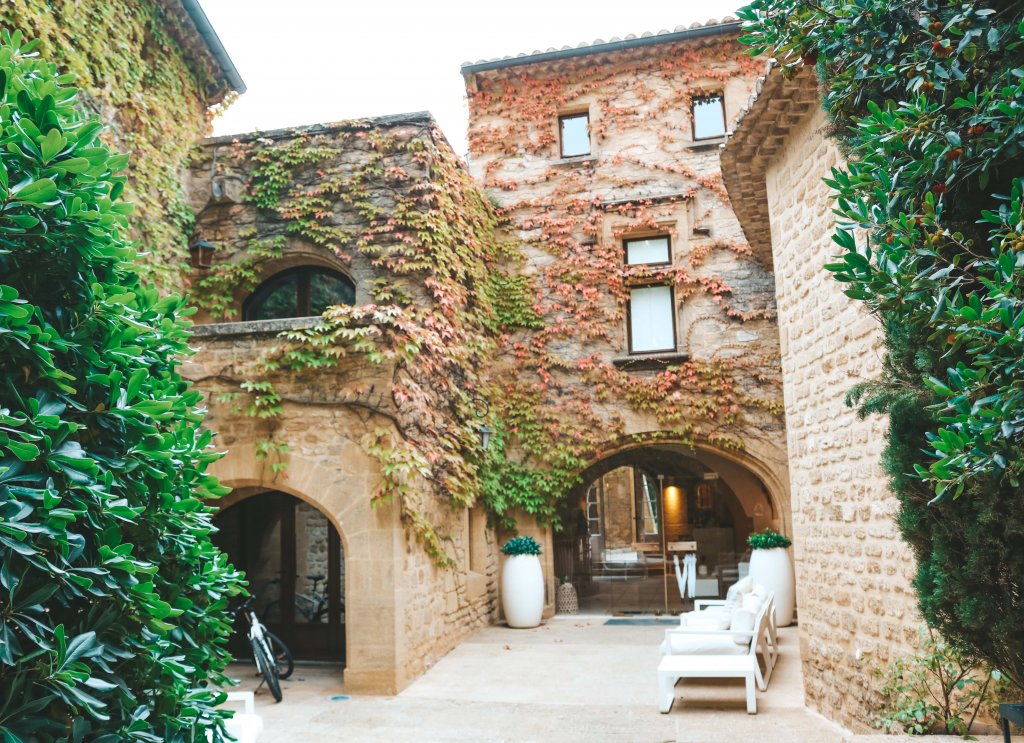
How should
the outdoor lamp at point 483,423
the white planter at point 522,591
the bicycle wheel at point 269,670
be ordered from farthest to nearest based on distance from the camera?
the white planter at point 522,591
the outdoor lamp at point 483,423
the bicycle wheel at point 269,670

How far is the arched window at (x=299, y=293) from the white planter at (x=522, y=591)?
403 cm

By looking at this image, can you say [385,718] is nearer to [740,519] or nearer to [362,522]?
[362,522]

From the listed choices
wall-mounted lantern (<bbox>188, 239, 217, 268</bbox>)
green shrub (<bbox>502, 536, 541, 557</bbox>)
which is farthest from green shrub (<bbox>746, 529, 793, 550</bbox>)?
wall-mounted lantern (<bbox>188, 239, 217, 268</bbox>)

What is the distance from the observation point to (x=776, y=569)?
1052 cm

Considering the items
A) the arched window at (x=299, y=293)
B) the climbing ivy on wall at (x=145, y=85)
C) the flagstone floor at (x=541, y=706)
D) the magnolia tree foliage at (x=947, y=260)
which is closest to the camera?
the magnolia tree foliage at (x=947, y=260)

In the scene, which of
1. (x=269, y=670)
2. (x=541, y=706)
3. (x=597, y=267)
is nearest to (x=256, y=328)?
(x=269, y=670)

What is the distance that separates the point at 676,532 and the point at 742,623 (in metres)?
8.65

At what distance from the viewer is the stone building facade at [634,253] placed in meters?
11.7

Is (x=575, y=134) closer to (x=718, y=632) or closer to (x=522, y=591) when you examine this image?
(x=522, y=591)

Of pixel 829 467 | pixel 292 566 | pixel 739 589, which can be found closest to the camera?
pixel 829 467

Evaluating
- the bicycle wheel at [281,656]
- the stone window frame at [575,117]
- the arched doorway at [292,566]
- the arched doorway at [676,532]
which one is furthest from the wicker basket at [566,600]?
the stone window frame at [575,117]

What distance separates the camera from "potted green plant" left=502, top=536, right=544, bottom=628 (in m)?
10.8

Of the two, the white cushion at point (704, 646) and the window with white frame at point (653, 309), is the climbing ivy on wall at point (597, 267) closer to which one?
the window with white frame at point (653, 309)

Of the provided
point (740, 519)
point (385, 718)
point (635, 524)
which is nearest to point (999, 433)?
point (385, 718)
